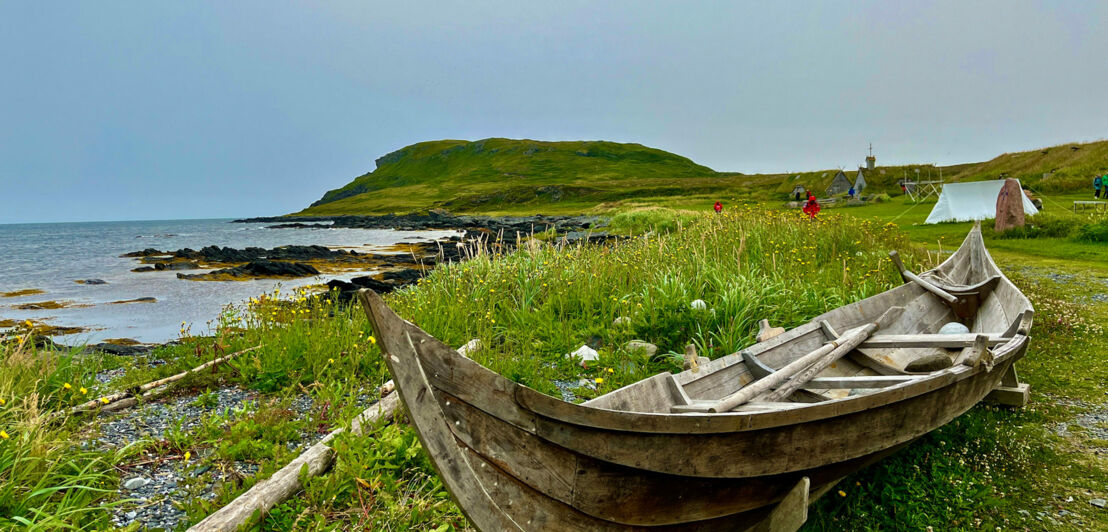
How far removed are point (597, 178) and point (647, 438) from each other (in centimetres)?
13471

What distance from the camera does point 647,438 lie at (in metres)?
2.72

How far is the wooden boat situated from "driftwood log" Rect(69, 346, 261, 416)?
3.75 meters

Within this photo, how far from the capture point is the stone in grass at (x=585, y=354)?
262 inches

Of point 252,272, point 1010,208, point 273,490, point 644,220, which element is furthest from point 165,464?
point 644,220

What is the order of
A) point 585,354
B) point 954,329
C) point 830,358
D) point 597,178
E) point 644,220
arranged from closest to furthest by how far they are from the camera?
point 830,358, point 954,329, point 585,354, point 644,220, point 597,178

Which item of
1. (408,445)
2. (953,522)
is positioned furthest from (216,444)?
(953,522)

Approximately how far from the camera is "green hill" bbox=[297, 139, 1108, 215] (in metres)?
38.4

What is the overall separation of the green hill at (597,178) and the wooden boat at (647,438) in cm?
Answer: 3093

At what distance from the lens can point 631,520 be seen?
2885 mm

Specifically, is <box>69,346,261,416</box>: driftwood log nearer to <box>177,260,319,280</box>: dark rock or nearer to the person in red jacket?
the person in red jacket

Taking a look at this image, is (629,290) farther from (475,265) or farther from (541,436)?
(541,436)

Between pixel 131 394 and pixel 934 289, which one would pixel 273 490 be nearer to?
pixel 131 394

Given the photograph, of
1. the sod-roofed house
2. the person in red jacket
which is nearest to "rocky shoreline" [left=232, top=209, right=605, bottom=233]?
the person in red jacket

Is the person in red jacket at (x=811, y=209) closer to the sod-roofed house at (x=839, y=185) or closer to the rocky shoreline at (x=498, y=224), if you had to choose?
the rocky shoreline at (x=498, y=224)
